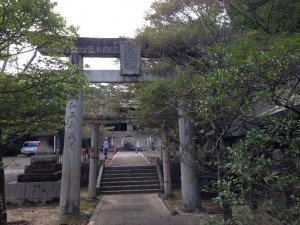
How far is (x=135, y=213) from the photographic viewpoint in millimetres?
10672

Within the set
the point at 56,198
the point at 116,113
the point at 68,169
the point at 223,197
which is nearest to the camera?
the point at 223,197

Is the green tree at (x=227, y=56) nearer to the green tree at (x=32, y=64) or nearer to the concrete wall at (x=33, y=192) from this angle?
the green tree at (x=32, y=64)

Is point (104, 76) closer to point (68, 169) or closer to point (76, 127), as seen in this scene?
point (76, 127)

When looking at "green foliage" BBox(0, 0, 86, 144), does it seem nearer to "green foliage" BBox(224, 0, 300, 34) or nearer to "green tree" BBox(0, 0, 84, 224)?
"green tree" BBox(0, 0, 84, 224)

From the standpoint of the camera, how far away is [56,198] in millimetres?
13320

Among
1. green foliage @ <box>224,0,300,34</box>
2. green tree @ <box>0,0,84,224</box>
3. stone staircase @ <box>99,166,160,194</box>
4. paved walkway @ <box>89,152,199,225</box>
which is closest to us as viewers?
green tree @ <box>0,0,84,224</box>

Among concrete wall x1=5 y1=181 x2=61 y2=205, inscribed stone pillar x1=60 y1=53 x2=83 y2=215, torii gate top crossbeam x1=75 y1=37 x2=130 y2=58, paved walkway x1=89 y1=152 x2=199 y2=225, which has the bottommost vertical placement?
paved walkway x1=89 y1=152 x2=199 y2=225

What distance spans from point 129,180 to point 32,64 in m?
11.6

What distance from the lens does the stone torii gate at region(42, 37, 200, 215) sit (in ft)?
33.3

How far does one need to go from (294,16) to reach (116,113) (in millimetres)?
11643

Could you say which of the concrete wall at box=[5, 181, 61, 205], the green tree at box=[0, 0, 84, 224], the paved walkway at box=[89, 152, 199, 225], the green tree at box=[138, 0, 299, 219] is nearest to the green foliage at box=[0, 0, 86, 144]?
the green tree at box=[0, 0, 84, 224]

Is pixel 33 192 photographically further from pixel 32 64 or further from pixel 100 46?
pixel 32 64

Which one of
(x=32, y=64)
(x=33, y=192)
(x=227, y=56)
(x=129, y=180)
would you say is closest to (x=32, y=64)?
(x=32, y=64)

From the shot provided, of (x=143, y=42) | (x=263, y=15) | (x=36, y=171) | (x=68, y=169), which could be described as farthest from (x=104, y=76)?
(x=36, y=171)
